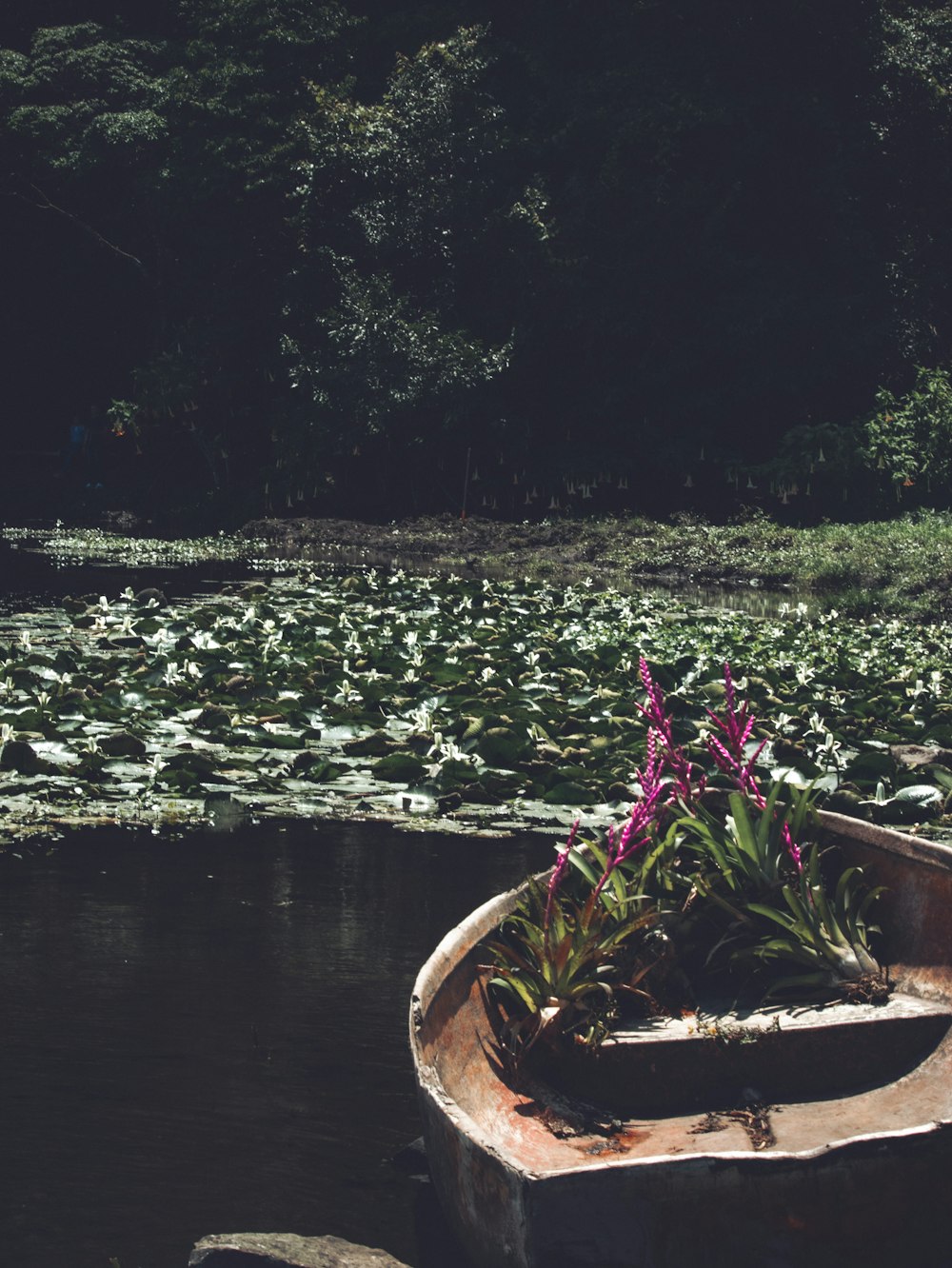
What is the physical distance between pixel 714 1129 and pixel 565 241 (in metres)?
23.7

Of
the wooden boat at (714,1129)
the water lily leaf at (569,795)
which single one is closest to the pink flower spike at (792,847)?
the wooden boat at (714,1129)

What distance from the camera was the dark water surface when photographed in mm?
3699

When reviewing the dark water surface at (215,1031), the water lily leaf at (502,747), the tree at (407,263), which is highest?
the tree at (407,263)

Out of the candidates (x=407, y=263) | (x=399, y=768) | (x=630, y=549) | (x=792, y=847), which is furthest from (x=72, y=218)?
(x=792, y=847)

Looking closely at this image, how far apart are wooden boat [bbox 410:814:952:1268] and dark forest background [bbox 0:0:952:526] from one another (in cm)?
2048

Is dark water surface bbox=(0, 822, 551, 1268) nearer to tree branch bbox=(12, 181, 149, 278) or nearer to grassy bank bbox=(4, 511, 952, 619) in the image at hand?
grassy bank bbox=(4, 511, 952, 619)

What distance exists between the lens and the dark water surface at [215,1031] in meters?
3.70

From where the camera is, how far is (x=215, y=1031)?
15.4ft

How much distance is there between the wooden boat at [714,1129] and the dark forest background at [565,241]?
67.2 feet


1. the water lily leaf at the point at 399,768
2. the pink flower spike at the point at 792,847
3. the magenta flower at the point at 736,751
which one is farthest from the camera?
the water lily leaf at the point at 399,768

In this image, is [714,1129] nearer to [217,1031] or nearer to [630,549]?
[217,1031]

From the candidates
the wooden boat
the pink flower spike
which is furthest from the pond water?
the pink flower spike

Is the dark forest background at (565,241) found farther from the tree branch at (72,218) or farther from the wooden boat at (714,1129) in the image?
the wooden boat at (714,1129)

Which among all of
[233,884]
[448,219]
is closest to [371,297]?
[448,219]
